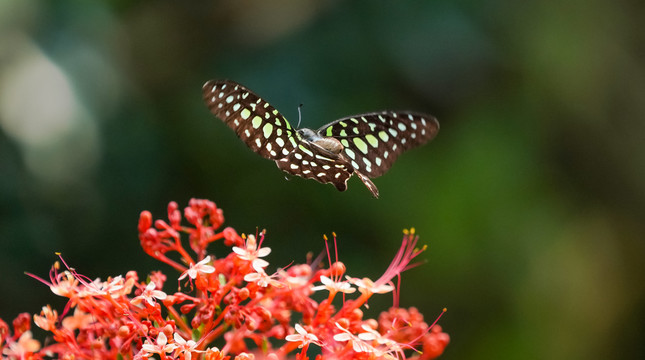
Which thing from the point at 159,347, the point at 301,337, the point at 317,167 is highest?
the point at 317,167

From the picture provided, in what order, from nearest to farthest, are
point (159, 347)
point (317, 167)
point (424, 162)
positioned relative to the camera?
1. point (159, 347)
2. point (317, 167)
3. point (424, 162)

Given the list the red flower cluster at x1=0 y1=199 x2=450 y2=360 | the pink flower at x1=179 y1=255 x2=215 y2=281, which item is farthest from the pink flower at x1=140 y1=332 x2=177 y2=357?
the pink flower at x1=179 y1=255 x2=215 y2=281

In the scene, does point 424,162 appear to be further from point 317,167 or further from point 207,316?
point 207,316

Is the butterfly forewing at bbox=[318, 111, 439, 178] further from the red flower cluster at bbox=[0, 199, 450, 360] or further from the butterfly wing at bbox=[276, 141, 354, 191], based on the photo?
the red flower cluster at bbox=[0, 199, 450, 360]

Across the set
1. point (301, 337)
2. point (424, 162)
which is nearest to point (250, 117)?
point (301, 337)

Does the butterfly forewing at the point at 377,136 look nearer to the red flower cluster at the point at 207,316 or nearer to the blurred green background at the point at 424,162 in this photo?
the red flower cluster at the point at 207,316

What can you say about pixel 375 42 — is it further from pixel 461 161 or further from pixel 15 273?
pixel 15 273

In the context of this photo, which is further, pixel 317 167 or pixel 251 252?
pixel 317 167
